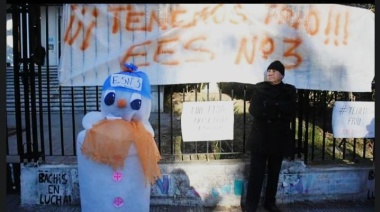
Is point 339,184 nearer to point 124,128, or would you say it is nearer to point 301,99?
point 301,99

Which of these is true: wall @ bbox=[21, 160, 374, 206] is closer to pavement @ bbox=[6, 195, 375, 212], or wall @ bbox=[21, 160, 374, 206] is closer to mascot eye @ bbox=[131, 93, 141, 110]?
pavement @ bbox=[6, 195, 375, 212]

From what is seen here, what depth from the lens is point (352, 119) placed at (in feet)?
17.1

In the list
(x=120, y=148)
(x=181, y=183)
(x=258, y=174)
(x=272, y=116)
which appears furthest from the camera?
(x=181, y=183)

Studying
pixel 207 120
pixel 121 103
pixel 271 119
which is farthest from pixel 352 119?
pixel 121 103

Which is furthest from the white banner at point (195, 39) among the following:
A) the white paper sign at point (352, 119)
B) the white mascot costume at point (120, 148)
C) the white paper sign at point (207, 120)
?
the white mascot costume at point (120, 148)

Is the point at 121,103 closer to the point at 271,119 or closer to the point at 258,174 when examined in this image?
the point at 271,119

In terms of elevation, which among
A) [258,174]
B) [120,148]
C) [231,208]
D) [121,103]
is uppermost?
[121,103]

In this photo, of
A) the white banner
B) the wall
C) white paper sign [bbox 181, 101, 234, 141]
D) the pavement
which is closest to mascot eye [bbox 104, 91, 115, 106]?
the white banner

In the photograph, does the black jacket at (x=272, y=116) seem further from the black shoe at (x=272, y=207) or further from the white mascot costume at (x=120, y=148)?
the white mascot costume at (x=120, y=148)

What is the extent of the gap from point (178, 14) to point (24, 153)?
2.32 meters

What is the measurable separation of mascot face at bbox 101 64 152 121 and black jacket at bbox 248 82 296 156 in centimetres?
122

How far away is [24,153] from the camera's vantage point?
4.95m

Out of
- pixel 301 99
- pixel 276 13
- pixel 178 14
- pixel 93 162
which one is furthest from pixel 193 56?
pixel 93 162

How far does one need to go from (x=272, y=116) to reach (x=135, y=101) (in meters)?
1.43
